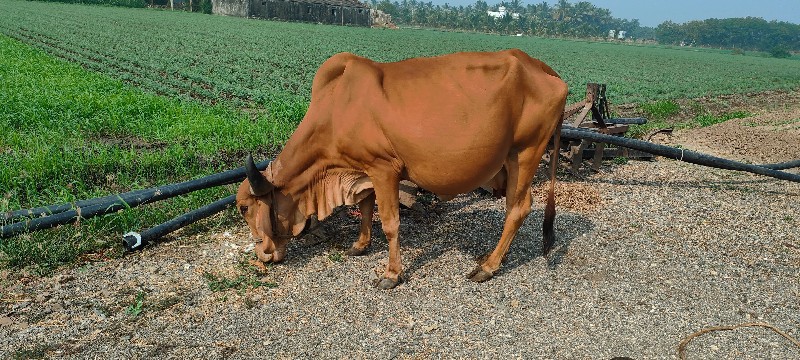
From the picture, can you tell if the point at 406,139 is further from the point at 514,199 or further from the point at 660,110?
the point at 660,110

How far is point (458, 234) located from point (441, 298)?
1.46m

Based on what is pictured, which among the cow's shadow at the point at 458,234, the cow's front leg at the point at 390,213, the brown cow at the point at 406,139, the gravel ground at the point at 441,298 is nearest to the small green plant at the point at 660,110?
the gravel ground at the point at 441,298

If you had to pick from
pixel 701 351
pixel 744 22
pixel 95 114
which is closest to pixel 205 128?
pixel 95 114

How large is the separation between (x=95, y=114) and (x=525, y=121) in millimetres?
8573

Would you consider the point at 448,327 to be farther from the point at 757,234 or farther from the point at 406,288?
the point at 757,234

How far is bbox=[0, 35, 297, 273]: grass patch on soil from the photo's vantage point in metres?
5.49

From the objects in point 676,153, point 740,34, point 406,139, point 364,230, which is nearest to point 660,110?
point 676,153

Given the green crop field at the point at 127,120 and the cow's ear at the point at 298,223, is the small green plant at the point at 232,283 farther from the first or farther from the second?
the green crop field at the point at 127,120

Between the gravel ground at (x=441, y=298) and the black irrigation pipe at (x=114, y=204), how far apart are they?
458 millimetres

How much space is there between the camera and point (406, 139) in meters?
4.51

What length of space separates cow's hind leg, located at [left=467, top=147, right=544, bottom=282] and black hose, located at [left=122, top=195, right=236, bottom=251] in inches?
112

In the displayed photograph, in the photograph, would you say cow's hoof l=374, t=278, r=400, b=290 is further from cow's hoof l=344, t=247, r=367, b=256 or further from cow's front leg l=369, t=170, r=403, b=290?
cow's hoof l=344, t=247, r=367, b=256

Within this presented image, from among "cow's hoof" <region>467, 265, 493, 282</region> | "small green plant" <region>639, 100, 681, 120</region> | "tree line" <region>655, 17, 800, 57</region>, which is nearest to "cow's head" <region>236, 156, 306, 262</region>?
"cow's hoof" <region>467, 265, 493, 282</region>

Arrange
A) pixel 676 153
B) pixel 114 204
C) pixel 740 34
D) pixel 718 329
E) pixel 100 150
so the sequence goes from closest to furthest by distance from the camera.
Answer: pixel 718 329 → pixel 114 204 → pixel 676 153 → pixel 100 150 → pixel 740 34
